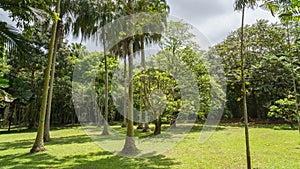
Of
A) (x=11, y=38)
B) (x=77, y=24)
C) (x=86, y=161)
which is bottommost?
(x=86, y=161)

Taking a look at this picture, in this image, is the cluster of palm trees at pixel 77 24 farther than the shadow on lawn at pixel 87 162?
No

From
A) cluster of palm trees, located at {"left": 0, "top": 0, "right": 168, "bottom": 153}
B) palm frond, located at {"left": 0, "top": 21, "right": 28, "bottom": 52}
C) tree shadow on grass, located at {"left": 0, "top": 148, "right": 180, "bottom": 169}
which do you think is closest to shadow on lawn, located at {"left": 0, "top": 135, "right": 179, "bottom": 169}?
tree shadow on grass, located at {"left": 0, "top": 148, "right": 180, "bottom": 169}

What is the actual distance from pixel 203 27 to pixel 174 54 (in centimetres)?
223

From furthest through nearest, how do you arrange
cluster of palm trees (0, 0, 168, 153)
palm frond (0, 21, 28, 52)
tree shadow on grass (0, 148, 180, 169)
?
tree shadow on grass (0, 148, 180, 169)
cluster of palm trees (0, 0, 168, 153)
palm frond (0, 21, 28, 52)

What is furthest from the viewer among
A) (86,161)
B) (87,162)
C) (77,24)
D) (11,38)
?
(77,24)

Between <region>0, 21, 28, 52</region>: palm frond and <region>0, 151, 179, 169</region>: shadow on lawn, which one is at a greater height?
<region>0, 21, 28, 52</region>: palm frond

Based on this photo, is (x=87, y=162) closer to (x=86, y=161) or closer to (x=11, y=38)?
(x=86, y=161)

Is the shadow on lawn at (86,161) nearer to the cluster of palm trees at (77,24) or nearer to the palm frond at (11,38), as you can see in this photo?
the cluster of palm trees at (77,24)

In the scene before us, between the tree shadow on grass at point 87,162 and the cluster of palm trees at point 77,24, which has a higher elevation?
the cluster of palm trees at point 77,24

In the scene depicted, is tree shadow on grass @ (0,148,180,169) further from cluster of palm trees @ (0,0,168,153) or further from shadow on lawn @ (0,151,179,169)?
cluster of palm trees @ (0,0,168,153)

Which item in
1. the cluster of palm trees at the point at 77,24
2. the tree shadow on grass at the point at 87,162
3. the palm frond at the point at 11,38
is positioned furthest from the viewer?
the tree shadow on grass at the point at 87,162

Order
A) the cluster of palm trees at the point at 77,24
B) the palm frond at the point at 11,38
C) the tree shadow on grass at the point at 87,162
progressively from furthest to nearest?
the tree shadow on grass at the point at 87,162 → the cluster of palm trees at the point at 77,24 → the palm frond at the point at 11,38

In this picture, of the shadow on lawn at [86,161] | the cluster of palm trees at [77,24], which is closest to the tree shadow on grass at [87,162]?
the shadow on lawn at [86,161]

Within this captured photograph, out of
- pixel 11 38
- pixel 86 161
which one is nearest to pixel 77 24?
pixel 11 38
